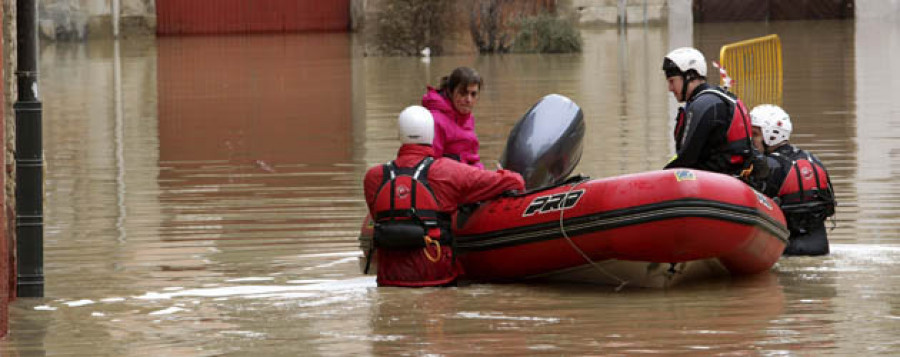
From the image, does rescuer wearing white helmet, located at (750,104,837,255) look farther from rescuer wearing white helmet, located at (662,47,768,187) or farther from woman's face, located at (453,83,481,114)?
woman's face, located at (453,83,481,114)

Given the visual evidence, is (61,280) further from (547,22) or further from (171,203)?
(547,22)

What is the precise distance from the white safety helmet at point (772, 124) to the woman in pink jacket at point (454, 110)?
1538 millimetres

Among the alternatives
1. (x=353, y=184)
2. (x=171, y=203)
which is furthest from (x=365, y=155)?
(x=171, y=203)

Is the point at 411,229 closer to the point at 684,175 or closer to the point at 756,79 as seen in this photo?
the point at 684,175

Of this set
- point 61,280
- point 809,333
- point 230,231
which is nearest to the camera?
point 809,333

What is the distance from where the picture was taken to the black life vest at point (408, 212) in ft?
25.6

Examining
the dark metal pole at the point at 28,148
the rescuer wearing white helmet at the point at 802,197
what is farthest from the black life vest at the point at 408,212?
the rescuer wearing white helmet at the point at 802,197

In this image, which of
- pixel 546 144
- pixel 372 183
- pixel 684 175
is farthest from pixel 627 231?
pixel 546 144

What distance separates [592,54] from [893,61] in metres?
5.93

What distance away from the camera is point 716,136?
8297 mm

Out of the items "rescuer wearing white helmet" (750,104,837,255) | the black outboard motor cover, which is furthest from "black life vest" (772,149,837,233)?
the black outboard motor cover

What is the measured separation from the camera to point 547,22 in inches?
1100

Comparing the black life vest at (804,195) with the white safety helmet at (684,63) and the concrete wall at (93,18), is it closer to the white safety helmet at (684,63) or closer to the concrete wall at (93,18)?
the white safety helmet at (684,63)

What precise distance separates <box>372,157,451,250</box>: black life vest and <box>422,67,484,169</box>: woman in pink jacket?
514mm
